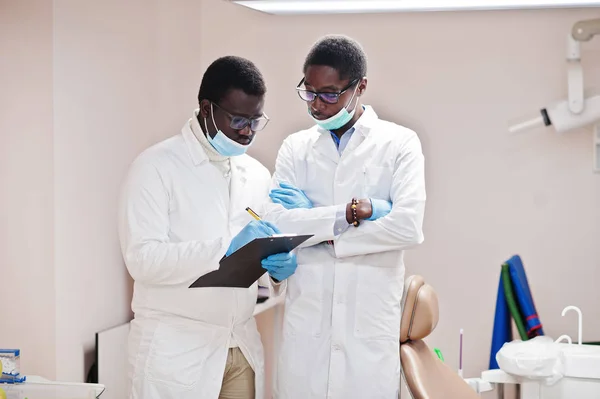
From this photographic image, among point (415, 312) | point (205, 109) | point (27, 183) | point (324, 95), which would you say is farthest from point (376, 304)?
point (27, 183)

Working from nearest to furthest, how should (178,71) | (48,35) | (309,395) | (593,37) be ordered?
(309,395) < (48,35) < (593,37) < (178,71)

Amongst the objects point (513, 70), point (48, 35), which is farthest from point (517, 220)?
point (48, 35)

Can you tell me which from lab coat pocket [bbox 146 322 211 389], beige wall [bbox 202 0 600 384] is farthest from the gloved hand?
beige wall [bbox 202 0 600 384]

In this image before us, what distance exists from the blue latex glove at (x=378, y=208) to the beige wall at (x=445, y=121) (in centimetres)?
129

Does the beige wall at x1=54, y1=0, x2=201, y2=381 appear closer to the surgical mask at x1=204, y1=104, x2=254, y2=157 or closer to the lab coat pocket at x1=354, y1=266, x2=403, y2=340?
the surgical mask at x1=204, y1=104, x2=254, y2=157

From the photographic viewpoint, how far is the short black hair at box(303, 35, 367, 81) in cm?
211

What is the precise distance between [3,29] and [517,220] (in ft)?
7.41

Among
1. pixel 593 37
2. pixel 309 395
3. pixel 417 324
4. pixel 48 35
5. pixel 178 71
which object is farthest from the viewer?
pixel 178 71

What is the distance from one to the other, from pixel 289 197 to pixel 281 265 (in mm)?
199

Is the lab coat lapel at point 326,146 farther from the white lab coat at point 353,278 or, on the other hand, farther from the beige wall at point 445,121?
the beige wall at point 445,121

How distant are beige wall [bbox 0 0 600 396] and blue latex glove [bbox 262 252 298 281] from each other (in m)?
1.09

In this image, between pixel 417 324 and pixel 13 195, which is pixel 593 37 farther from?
pixel 13 195

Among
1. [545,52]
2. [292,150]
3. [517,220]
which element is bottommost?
[517,220]

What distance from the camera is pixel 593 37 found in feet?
10.8
